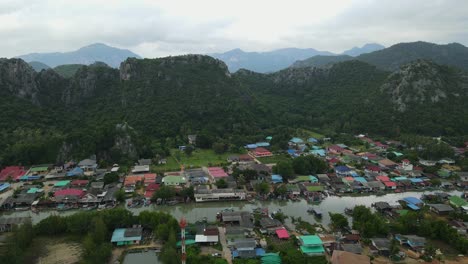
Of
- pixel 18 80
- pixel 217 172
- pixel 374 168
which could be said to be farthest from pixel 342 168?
pixel 18 80

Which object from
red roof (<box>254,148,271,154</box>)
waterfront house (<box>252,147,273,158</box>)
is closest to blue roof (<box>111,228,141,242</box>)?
waterfront house (<box>252,147,273,158</box>)

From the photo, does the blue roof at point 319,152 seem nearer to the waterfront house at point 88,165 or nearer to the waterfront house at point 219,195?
the waterfront house at point 219,195

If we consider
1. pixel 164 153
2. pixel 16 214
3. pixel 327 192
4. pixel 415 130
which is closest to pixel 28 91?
pixel 164 153

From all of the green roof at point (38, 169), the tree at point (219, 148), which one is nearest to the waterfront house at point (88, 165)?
the green roof at point (38, 169)

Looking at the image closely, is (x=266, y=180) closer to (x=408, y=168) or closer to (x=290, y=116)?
(x=408, y=168)

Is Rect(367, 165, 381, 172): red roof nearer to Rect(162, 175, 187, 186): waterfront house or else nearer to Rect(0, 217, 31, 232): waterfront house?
Rect(162, 175, 187, 186): waterfront house
